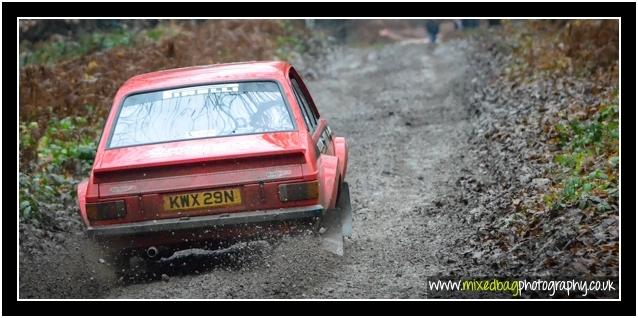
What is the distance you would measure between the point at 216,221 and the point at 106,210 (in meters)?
0.84

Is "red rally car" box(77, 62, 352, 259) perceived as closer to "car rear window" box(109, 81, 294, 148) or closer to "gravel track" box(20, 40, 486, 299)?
"car rear window" box(109, 81, 294, 148)

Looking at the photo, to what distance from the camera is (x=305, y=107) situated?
742 cm

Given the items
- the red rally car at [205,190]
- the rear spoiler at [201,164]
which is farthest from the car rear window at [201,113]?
the rear spoiler at [201,164]

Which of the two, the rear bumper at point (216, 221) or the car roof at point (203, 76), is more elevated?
the car roof at point (203, 76)

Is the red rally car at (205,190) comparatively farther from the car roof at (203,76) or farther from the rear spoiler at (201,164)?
the car roof at (203,76)

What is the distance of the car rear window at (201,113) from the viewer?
6.60m

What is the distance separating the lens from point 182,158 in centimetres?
606

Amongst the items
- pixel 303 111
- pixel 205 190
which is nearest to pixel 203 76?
pixel 303 111

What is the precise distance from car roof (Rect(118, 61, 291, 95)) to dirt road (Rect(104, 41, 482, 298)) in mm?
1489

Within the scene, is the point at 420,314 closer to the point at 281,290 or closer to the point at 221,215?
the point at 281,290

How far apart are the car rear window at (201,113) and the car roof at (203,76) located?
0.07 meters

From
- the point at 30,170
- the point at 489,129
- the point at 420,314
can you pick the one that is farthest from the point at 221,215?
the point at 489,129

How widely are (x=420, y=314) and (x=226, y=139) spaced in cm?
219

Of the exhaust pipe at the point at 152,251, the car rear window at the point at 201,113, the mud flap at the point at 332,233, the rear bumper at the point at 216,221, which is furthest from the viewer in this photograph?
the car rear window at the point at 201,113
